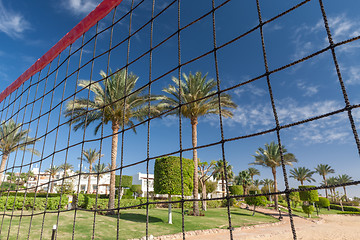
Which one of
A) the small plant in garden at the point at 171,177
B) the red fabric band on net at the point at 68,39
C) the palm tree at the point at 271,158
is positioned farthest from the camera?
the palm tree at the point at 271,158

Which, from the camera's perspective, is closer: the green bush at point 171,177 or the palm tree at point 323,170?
the green bush at point 171,177

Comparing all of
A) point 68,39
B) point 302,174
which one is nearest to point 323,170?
point 302,174

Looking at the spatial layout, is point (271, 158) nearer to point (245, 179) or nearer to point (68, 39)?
point (245, 179)

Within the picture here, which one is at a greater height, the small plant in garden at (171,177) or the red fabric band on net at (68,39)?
the red fabric band on net at (68,39)

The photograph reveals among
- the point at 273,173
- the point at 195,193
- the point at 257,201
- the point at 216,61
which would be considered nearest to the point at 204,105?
the point at 195,193

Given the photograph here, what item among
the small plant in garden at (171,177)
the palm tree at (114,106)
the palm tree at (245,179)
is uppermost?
the palm tree at (114,106)

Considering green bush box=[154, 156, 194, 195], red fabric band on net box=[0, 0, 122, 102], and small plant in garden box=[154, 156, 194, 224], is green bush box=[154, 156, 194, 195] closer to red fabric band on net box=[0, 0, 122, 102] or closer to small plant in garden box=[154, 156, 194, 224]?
small plant in garden box=[154, 156, 194, 224]

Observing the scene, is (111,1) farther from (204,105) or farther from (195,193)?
(195,193)

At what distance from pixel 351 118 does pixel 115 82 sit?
52.2 feet

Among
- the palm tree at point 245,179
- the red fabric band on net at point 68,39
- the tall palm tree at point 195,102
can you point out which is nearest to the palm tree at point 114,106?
the tall palm tree at point 195,102

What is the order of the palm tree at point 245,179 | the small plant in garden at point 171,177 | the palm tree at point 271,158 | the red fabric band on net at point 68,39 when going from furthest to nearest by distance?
the palm tree at point 245,179
the palm tree at point 271,158
the small plant in garden at point 171,177
the red fabric band on net at point 68,39

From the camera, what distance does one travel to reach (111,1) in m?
4.01

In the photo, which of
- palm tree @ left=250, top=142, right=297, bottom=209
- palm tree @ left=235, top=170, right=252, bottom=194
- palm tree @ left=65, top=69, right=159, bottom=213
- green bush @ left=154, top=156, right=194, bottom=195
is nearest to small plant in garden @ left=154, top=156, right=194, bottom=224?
green bush @ left=154, top=156, right=194, bottom=195

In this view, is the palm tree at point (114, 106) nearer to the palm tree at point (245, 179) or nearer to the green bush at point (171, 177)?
the green bush at point (171, 177)
